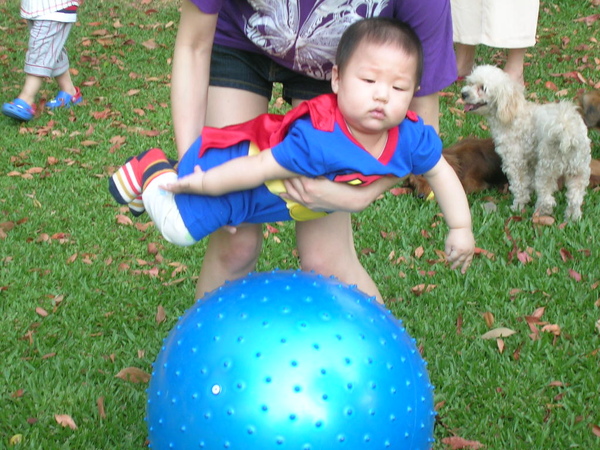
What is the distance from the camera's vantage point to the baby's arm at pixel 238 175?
9.11 feet

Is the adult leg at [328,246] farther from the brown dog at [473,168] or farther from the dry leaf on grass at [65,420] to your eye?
the brown dog at [473,168]

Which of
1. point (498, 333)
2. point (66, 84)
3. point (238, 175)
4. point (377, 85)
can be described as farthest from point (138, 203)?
point (66, 84)

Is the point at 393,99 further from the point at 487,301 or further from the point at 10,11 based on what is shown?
the point at 10,11

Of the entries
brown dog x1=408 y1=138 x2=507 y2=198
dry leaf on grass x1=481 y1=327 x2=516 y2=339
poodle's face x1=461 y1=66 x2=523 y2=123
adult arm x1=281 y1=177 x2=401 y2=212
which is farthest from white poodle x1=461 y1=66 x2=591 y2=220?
adult arm x1=281 y1=177 x2=401 y2=212

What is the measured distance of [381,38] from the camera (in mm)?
2648

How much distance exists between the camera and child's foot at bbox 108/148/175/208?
3141mm

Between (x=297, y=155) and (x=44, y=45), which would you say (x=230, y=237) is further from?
(x=44, y=45)

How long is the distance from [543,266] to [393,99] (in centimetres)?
248

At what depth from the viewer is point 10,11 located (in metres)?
11.5

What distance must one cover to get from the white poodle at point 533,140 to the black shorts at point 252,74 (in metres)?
2.46

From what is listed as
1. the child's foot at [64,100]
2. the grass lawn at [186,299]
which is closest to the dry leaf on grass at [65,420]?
the grass lawn at [186,299]

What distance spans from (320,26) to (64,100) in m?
5.89

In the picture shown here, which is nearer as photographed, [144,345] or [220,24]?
[220,24]

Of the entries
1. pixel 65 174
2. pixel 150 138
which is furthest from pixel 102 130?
pixel 65 174
